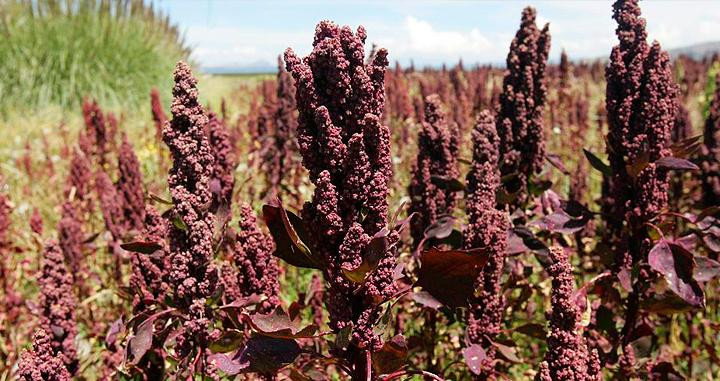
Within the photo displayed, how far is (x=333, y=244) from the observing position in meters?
1.48

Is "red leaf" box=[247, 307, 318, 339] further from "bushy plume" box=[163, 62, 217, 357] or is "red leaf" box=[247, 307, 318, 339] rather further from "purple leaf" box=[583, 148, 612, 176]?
"purple leaf" box=[583, 148, 612, 176]

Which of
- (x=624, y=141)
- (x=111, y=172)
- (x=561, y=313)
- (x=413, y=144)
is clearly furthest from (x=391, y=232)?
(x=413, y=144)

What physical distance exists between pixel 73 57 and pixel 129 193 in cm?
991

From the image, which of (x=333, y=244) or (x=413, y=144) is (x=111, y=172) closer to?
(x=413, y=144)

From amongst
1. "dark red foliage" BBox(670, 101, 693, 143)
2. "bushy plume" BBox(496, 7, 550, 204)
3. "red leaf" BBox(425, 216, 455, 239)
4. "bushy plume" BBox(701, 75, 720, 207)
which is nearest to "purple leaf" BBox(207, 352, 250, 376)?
"red leaf" BBox(425, 216, 455, 239)

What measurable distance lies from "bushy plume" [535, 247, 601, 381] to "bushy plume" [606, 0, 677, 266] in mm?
885

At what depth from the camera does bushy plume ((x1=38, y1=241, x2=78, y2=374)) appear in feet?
6.92

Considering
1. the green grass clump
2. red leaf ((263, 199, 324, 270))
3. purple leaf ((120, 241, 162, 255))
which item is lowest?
purple leaf ((120, 241, 162, 255))

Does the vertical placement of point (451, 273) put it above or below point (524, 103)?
below

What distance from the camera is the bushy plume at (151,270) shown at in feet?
6.98

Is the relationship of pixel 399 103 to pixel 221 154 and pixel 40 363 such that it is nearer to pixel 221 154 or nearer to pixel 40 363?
pixel 221 154

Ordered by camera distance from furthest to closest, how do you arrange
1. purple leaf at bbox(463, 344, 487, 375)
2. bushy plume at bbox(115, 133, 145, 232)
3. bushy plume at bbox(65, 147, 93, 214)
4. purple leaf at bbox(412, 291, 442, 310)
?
bushy plume at bbox(65, 147, 93, 214), bushy plume at bbox(115, 133, 145, 232), purple leaf at bbox(463, 344, 487, 375), purple leaf at bbox(412, 291, 442, 310)

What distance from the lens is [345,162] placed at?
142cm

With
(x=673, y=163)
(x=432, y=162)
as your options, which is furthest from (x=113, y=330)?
(x=673, y=163)
